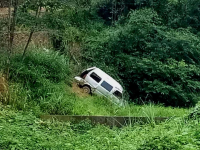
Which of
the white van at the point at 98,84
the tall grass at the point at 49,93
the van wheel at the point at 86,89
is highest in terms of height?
the tall grass at the point at 49,93

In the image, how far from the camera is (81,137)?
5941mm

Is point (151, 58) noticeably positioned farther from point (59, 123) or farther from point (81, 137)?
point (81, 137)

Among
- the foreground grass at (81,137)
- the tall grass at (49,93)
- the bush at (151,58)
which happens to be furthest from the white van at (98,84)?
the foreground grass at (81,137)

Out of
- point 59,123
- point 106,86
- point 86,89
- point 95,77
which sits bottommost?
point 86,89

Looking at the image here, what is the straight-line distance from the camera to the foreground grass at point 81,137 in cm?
444

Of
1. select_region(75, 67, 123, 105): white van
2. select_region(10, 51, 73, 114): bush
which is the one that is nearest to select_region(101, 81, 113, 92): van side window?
select_region(75, 67, 123, 105): white van

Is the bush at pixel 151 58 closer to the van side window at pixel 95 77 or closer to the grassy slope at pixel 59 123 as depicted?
the van side window at pixel 95 77

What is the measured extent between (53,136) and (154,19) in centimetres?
956

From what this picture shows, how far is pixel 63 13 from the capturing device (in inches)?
521

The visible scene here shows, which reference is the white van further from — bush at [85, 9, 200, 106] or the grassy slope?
bush at [85, 9, 200, 106]

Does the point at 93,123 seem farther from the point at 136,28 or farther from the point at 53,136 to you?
the point at 136,28

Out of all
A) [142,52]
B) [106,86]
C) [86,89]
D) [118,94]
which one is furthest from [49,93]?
[142,52]

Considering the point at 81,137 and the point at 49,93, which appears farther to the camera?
the point at 49,93

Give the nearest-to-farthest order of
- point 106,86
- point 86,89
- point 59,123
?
point 59,123, point 106,86, point 86,89
